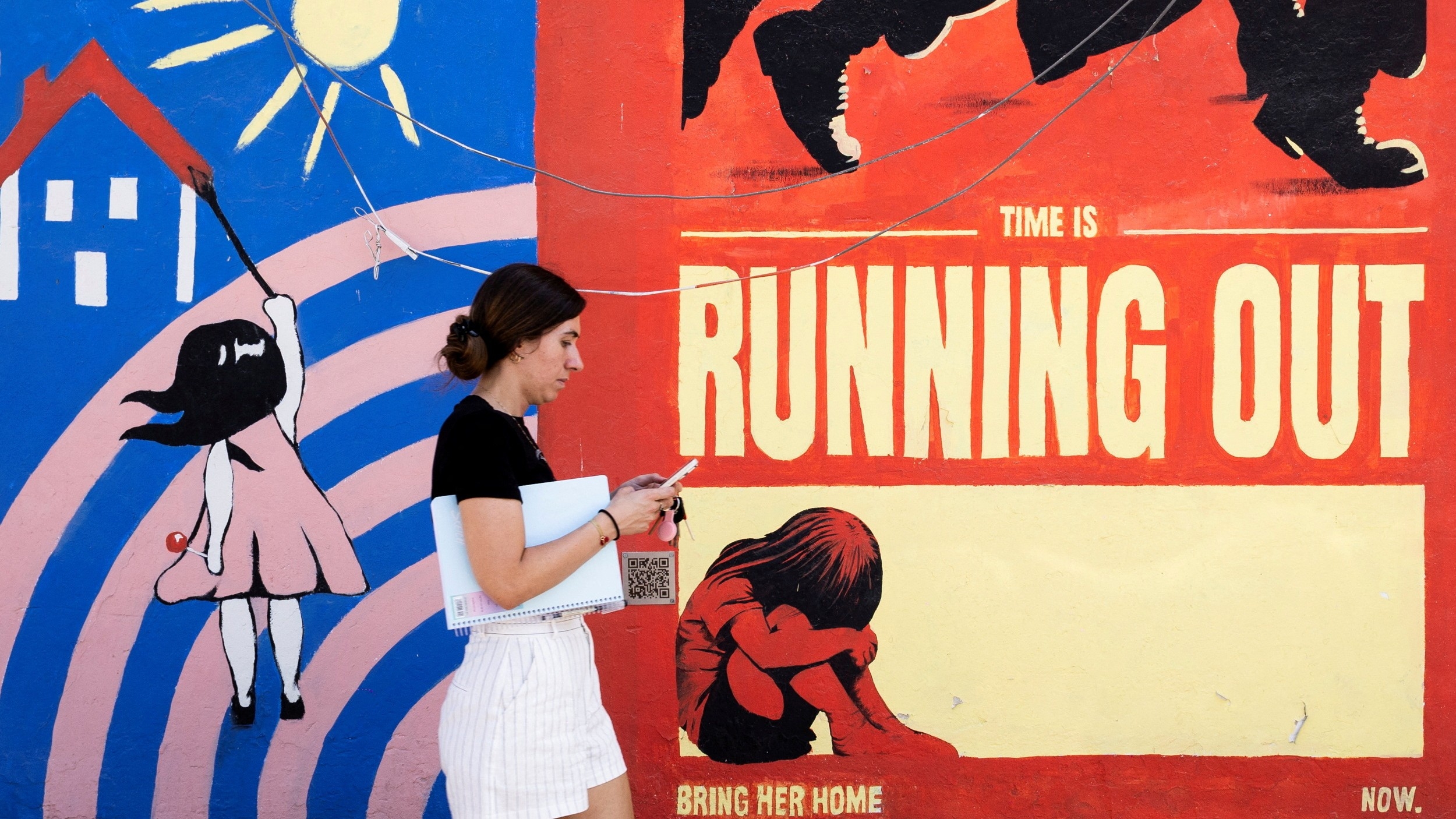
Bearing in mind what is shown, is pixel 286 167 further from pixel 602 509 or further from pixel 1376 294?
pixel 1376 294

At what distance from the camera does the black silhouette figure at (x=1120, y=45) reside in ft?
12.7

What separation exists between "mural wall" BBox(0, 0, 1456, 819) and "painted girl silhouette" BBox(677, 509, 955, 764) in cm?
2

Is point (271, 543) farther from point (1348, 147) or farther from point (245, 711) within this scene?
point (1348, 147)

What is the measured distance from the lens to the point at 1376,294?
3.87 meters

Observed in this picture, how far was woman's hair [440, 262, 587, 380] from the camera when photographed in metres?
2.36

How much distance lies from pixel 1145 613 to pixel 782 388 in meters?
1.53

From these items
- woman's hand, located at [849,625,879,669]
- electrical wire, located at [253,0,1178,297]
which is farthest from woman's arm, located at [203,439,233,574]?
woman's hand, located at [849,625,879,669]

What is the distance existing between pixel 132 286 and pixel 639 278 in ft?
6.01

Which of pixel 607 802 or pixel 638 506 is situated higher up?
pixel 638 506

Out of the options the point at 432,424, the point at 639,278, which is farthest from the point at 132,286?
the point at 639,278

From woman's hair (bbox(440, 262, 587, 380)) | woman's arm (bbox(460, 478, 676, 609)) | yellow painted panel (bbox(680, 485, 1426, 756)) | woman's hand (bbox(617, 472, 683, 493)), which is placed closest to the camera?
woman's arm (bbox(460, 478, 676, 609))

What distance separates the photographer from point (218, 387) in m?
3.88

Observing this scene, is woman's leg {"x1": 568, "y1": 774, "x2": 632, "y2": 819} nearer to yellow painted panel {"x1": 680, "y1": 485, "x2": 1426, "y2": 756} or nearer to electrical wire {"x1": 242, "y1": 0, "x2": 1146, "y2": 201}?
yellow painted panel {"x1": 680, "y1": 485, "x2": 1426, "y2": 756}

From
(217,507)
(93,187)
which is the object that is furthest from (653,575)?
(93,187)
